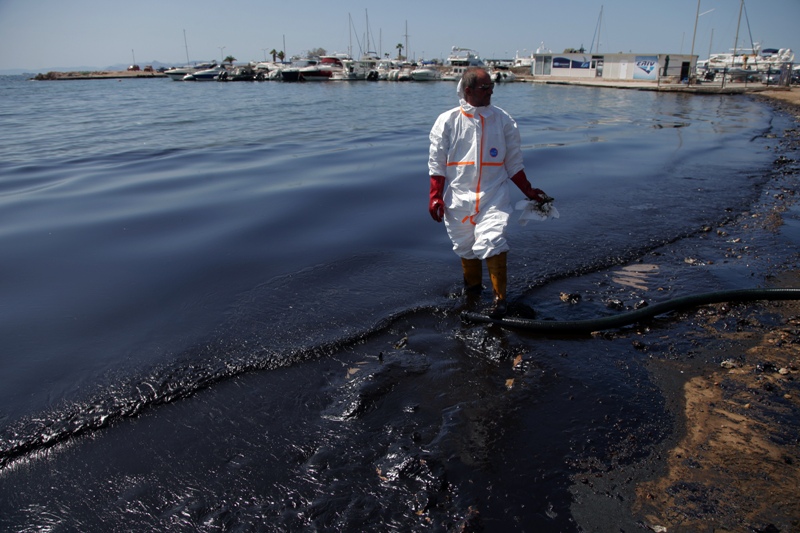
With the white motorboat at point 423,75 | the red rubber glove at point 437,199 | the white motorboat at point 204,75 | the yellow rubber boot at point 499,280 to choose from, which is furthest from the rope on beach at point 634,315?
the white motorboat at point 204,75

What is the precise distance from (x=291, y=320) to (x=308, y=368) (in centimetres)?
90

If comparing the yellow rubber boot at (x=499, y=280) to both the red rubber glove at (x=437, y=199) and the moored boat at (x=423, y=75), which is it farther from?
the moored boat at (x=423, y=75)

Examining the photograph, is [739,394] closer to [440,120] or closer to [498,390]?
[498,390]

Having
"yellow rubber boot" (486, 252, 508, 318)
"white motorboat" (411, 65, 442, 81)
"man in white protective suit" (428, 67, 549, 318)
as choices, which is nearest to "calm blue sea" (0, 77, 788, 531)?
"yellow rubber boot" (486, 252, 508, 318)

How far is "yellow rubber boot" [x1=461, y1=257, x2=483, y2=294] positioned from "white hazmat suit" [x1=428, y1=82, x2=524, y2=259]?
0.42 meters

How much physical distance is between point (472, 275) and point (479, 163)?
1.17 m

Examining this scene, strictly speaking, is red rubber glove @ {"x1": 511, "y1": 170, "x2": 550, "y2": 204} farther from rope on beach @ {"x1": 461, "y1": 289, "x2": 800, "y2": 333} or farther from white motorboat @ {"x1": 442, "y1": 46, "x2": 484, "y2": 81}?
white motorboat @ {"x1": 442, "y1": 46, "x2": 484, "y2": 81}

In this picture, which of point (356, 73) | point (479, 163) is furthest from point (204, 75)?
point (479, 163)

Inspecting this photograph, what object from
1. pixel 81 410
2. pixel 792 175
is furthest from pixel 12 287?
pixel 792 175

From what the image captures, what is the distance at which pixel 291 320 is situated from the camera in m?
4.95

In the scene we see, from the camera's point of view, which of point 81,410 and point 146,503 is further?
point 81,410

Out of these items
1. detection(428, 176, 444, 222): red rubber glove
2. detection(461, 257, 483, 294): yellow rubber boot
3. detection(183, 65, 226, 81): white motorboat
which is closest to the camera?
detection(428, 176, 444, 222): red rubber glove

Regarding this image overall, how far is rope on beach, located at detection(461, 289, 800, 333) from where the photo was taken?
4.52 metres

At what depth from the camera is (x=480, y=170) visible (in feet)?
15.4
